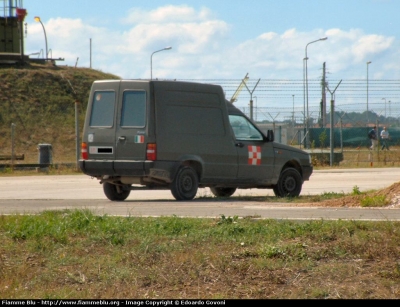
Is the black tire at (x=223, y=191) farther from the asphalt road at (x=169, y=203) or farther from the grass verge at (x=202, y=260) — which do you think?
the grass verge at (x=202, y=260)

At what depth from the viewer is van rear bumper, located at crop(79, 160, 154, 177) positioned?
1482 cm

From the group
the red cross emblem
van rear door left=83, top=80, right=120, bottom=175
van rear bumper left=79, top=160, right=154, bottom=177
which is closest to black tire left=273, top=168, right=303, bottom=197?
the red cross emblem

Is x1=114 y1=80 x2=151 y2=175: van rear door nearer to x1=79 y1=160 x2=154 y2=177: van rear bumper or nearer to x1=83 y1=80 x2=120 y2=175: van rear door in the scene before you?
x1=79 y1=160 x2=154 y2=177: van rear bumper

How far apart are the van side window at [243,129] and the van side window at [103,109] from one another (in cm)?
249

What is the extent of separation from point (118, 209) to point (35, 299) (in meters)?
6.16

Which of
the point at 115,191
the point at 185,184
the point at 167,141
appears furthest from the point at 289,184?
the point at 115,191

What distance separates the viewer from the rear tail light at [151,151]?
14898mm

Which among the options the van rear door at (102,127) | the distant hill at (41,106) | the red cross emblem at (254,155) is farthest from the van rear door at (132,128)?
the distant hill at (41,106)

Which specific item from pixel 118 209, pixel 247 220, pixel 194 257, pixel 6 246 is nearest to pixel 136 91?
pixel 118 209

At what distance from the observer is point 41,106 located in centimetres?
5231

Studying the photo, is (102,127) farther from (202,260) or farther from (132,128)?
(202,260)

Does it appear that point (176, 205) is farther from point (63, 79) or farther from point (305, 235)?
point (63, 79)

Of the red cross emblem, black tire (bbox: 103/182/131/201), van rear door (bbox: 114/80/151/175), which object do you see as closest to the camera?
van rear door (bbox: 114/80/151/175)

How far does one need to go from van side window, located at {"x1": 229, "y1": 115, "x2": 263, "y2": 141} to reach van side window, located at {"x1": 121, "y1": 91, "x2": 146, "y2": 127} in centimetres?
208
